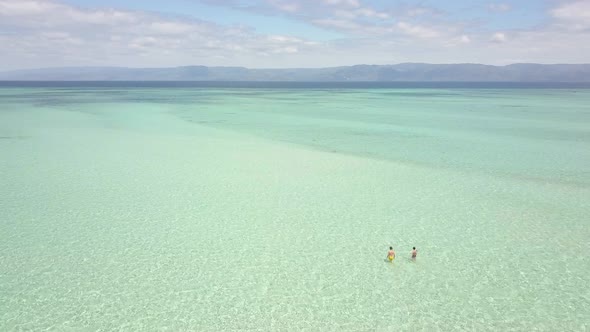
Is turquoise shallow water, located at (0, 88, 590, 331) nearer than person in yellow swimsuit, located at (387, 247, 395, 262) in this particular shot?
Yes

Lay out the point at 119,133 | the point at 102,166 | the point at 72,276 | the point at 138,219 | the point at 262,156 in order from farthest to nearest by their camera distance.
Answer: the point at 119,133
the point at 262,156
the point at 102,166
the point at 138,219
the point at 72,276

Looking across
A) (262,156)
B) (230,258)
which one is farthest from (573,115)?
(230,258)

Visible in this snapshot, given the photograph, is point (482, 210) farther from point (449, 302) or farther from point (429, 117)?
point (429, 117)

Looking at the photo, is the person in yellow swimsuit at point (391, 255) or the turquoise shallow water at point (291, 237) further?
the person in yellow swimsuit at point (391, 255)

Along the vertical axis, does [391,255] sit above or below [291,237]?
above

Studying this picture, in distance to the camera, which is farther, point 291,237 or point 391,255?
point 291,237

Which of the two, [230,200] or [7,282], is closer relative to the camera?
[7,282]

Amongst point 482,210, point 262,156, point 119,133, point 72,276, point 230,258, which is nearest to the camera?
point 72,276
